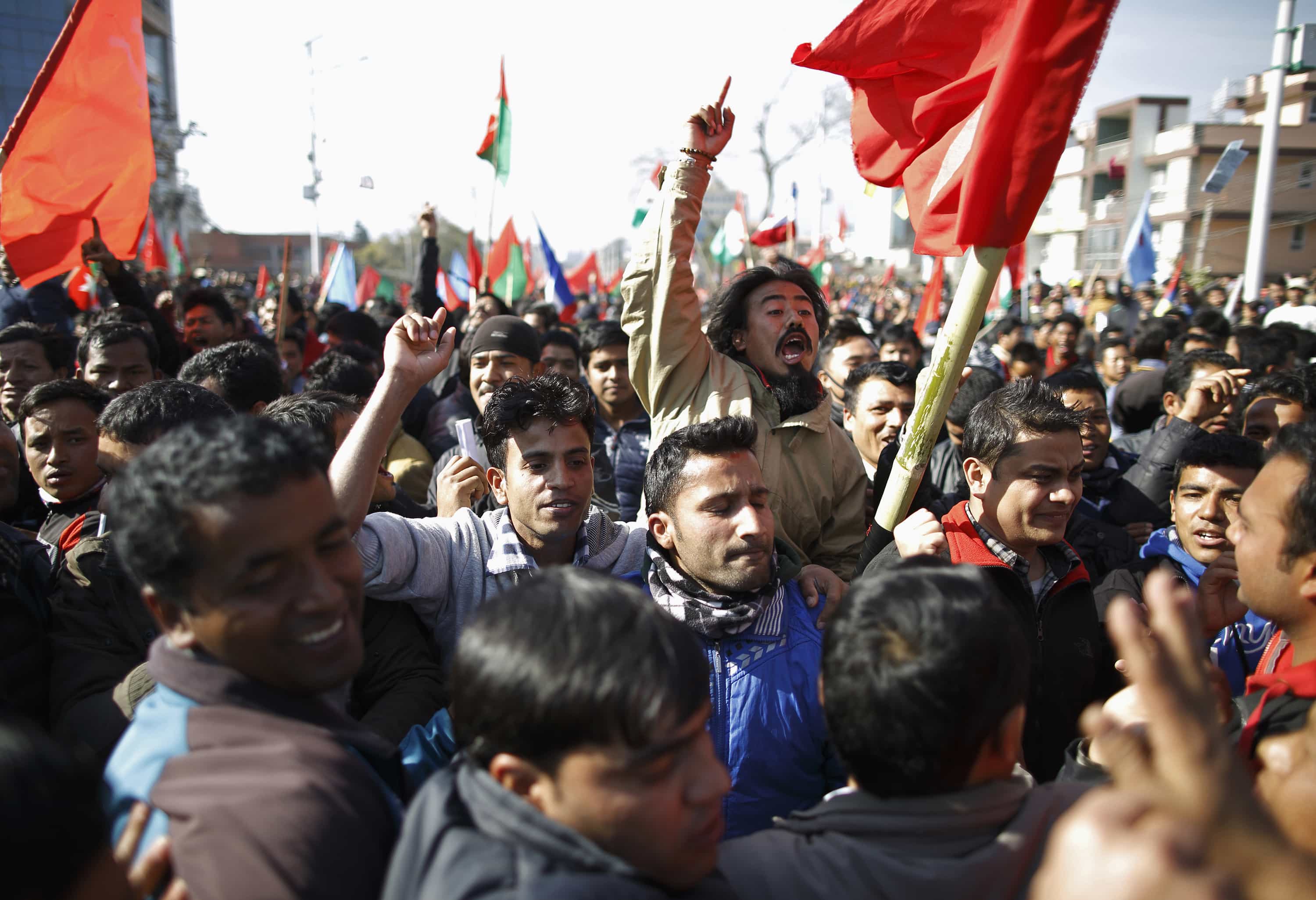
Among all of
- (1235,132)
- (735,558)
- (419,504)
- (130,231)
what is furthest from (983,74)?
(1235,132)

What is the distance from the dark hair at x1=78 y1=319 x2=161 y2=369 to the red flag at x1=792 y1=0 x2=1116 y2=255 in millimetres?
3523

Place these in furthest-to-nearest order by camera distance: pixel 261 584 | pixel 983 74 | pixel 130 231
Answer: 1. pixel 130 231
2. pixel 983 74
3. pixel 261 584

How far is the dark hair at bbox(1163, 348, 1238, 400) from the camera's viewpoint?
5191 millimetres

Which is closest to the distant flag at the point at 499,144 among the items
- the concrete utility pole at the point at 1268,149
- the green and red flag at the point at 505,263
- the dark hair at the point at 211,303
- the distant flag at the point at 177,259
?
the green and red flag at the point at 505,263

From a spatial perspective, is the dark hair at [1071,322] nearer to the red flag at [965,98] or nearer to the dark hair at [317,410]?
the red flag at [965,98]

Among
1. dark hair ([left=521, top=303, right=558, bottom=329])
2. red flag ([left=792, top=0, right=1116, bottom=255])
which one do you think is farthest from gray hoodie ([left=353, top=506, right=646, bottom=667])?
dark hair ([left=521, top=303, right=558, bottom=329])

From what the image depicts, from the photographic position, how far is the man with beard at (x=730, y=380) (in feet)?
10.2

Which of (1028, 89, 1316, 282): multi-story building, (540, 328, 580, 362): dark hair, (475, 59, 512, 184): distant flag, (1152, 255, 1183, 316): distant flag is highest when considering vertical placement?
(1028, 89, 1316, 282): multi-story building

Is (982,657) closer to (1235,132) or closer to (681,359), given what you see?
(681,359)

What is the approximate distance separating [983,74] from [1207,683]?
90.0 inches

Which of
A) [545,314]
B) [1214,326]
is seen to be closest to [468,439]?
[545,314]

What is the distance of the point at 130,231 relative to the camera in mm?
4727

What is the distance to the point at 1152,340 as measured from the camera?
756 cm

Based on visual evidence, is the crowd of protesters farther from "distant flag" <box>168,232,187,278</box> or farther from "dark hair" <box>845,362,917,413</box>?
"distant flag" <box>168,232,187,278</box>
